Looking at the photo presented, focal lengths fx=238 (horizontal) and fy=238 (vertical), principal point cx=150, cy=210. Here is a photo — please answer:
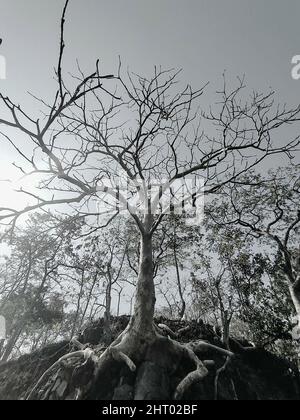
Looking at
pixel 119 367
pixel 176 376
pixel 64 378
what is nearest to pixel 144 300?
pixel 119 367

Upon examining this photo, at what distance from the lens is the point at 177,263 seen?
19.4 meters

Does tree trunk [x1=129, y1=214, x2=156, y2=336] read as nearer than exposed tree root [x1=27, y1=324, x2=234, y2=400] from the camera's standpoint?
No

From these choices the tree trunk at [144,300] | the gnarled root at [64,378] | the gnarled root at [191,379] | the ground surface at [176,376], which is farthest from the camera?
the tree trunk at [144,300]

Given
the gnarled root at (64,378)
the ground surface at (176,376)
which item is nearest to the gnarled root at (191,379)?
the ground surface at (176,376)

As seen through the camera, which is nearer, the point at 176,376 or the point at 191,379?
the point at 191,379

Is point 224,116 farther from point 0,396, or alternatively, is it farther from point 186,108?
point 0,396

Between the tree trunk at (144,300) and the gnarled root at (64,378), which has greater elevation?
the tree trunk at (144,300)

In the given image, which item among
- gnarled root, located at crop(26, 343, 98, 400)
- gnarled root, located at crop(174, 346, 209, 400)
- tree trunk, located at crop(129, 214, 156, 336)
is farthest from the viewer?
tree trunk, located at crop(129, 214, 156, 336)

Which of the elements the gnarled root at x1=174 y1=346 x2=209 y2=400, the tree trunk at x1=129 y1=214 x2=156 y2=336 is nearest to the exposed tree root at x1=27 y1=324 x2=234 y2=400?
the gnarled root at x1=174 y1=346 x2=209 y2=400

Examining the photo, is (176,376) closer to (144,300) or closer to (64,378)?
(144,300)

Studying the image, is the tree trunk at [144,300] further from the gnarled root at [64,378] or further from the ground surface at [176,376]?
the gnarled root at [64,378]

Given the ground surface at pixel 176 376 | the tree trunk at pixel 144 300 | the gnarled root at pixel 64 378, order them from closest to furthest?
the ground surface at pixel 176 376, the gnarled root at pixel 64 378, the tree trunk at pixel 144 300

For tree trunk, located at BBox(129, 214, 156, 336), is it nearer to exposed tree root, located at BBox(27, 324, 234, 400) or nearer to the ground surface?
exposed tree root, located at BBox(27, 324, 234, 400)
